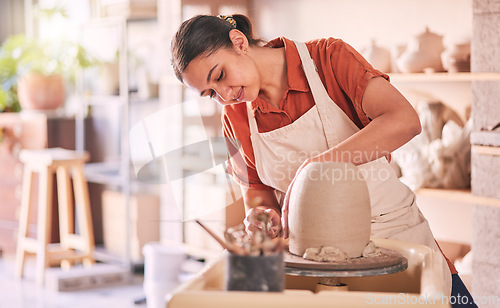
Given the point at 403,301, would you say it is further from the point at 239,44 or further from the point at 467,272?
the point at 467,272

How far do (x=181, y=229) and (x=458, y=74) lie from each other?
77.9 inches

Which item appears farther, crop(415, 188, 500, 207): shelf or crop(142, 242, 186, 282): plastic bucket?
crop(142, 242, 186, 282): plastic bucket

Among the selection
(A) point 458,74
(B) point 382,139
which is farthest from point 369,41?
(B) point 382,139

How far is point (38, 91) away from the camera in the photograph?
506cm

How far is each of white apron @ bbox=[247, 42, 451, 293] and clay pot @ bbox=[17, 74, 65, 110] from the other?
373 centimetres

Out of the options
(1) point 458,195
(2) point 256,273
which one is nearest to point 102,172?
(1) point 458,195

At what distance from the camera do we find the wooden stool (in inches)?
171

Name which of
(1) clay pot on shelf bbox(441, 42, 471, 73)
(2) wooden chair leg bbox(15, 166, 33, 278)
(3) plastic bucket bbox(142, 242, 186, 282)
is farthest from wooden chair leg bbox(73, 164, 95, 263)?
(1) clay pot on shelf bbox(441, 42, 471, 73)

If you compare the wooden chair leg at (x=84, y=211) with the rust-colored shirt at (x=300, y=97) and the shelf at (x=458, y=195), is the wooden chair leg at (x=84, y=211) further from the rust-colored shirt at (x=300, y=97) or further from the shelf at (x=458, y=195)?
the rust-colored shirt at (x=300, y=97)

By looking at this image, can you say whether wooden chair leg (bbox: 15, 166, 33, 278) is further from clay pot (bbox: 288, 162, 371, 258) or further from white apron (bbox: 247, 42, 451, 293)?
clay pot (bbox: 288, 162, 371, 258)

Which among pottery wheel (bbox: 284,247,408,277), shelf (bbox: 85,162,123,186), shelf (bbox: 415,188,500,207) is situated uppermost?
pottery wheel (bbox: 284,247,408,277)

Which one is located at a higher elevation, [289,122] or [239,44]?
[239,44]

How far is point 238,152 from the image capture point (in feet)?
5.78

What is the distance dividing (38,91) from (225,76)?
12.7 ft
